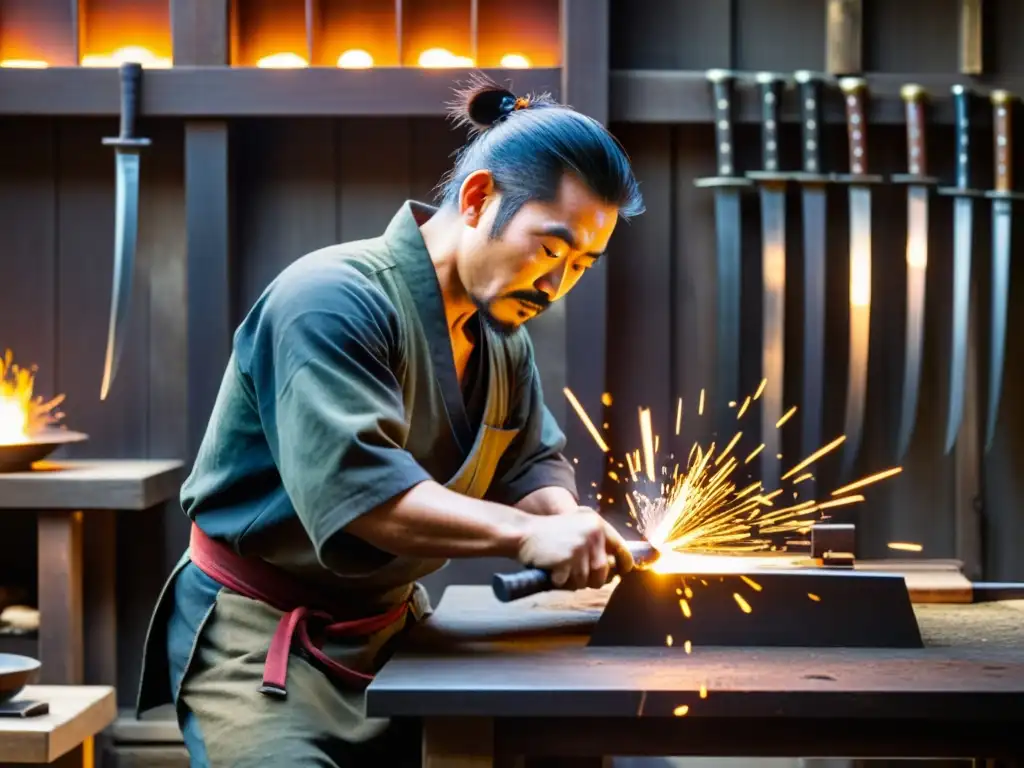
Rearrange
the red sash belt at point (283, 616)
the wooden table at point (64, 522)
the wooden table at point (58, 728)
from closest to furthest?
the red sash belt at point (283, 616) < the wooden table at point (58, 728) < the wooden table at point (64, 522)

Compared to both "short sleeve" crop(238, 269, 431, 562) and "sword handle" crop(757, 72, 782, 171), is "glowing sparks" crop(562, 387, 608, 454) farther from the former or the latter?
"short sleeve" crop(238, 269, 431, 562)

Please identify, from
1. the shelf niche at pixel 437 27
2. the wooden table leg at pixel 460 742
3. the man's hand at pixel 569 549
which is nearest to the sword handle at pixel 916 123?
the shelf niche at pixel 437 27

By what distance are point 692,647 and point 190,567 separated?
2.37ft

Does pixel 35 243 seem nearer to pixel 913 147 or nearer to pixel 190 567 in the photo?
pixel 190 567

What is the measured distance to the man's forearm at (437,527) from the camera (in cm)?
151

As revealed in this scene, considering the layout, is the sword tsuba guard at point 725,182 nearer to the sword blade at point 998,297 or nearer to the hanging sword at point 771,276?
the hanging sword at point 771,276

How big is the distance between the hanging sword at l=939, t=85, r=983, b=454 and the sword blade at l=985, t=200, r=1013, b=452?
0.19 feet

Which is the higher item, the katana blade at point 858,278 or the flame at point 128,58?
the flame at point 128,58

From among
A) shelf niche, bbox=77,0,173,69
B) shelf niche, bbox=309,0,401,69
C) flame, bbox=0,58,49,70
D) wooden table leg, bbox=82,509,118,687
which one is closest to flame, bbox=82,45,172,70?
shelf niche, bbox=77,0,173,69

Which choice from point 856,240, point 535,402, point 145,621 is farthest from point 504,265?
point 145,621

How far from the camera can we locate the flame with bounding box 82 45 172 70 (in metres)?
3.04

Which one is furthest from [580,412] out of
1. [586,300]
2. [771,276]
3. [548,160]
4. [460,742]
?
[460,742]

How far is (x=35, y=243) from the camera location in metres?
3.10

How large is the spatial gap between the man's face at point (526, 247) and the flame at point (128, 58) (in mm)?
1567
